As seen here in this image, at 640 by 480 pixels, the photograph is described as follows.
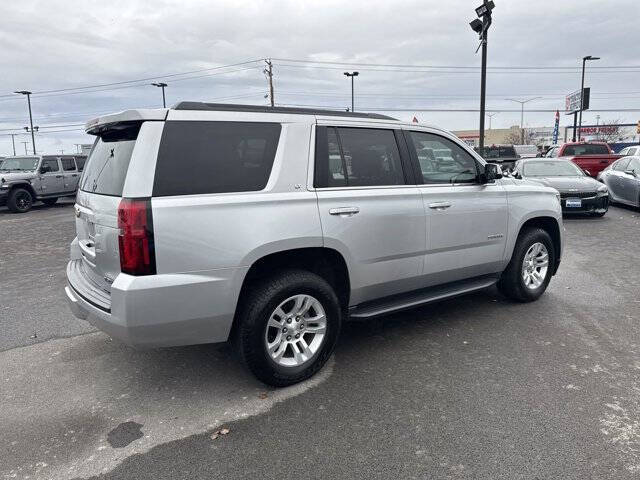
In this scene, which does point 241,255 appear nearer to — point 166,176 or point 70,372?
point 166,176

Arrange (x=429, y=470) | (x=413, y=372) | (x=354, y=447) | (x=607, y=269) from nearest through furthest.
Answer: (x=429, y=470) → (x=354, y=447) → (x=413, y=372) → (x=607, y=269)

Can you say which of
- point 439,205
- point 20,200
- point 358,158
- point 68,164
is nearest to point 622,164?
point 439,205

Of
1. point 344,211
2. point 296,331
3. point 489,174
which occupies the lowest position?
point 296,331

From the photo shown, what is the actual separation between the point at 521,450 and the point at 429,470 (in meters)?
0.57

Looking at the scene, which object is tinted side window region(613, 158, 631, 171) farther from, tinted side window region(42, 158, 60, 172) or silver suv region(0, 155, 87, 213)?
tinted side window region(42, 158, 60, 172)

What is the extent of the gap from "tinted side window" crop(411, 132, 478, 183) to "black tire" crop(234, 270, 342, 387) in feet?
4.87

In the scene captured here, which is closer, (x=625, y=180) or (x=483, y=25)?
(x=625, y=180)

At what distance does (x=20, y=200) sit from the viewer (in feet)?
56.0

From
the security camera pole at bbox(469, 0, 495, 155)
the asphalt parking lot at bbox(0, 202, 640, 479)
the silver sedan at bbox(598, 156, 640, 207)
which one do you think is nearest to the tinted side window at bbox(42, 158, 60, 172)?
the asphalt parking lot at bbox(0, 202, 640, 479)

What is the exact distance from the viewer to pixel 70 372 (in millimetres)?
4043

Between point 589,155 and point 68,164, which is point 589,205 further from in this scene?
point 68,164

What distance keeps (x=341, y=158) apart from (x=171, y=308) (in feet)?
5.60

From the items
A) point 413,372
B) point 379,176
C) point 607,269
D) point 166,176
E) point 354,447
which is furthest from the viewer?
point 607,269

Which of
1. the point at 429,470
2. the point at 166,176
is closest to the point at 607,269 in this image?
the point at 429,470
